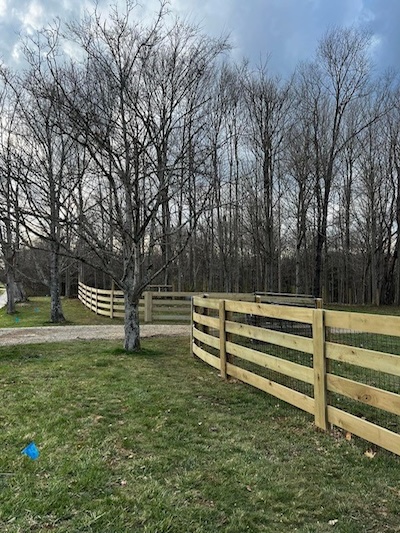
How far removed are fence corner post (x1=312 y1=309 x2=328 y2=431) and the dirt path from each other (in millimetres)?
6690

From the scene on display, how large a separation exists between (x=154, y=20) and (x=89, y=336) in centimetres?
→ 695

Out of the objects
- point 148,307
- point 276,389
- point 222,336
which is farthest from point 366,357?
point 148,307

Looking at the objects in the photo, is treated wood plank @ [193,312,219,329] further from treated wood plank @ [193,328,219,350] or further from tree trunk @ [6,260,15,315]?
tree trunk @ [6,260,15,315]

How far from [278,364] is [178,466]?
1801mm

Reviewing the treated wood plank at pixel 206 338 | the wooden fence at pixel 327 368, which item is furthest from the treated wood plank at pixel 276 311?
the treated wood plank at pixel 206 338

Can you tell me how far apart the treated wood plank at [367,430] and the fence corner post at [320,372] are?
0.23 ft

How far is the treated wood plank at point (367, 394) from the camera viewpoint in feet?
9.39

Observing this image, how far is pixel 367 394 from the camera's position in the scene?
3.09 m

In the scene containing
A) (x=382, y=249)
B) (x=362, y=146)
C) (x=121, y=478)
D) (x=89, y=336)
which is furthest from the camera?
(x=382, y=249)

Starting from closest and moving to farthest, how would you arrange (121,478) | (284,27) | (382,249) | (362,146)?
1. (121,478)
2. (284,27)
3. (362,146)
4. (382,249)

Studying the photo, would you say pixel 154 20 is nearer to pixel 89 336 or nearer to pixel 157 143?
pixel 157 143

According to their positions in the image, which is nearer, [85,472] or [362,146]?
[85,472]

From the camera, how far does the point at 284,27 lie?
10.7 metres

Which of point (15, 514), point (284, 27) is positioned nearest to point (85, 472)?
point (15, 514)
